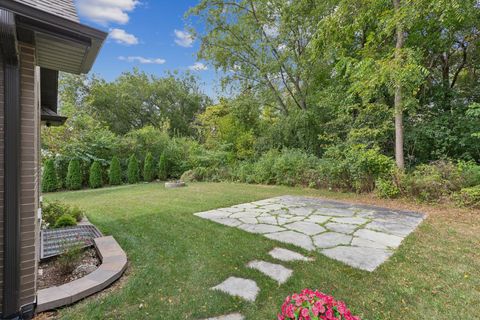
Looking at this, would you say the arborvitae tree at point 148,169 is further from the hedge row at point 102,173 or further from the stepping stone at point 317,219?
the stepping stone at point 317,219

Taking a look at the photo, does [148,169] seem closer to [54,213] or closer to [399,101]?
[54,213]

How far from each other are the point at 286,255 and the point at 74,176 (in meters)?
9.26

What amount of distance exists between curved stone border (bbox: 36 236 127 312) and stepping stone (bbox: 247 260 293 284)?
143 cm

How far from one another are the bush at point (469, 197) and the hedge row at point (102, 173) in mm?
10460

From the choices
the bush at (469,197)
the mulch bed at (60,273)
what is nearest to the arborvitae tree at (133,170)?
the mulch bed at (60,273)

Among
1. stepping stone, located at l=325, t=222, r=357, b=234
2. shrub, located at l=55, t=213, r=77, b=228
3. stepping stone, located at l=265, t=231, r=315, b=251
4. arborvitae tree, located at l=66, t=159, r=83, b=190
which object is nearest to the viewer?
stepping stone, located at l=265, t=231, r=315, b=251

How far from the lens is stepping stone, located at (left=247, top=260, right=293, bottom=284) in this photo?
2447 mm

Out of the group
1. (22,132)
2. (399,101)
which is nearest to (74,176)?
(22,132)

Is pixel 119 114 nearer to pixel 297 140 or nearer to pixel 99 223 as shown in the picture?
pixel 297 140

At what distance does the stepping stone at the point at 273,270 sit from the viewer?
8.03 feet

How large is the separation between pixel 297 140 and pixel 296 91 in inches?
113

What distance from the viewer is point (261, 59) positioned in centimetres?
1135

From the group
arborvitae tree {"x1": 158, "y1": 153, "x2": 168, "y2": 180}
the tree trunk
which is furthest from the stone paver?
arborvitae tree {"x1": 158, "y1": 153, "x2": 168, "y2": 180}

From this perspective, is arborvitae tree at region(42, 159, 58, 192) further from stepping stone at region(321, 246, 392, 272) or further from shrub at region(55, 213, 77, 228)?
stepping stone at region(321, 246, 392, 272)
